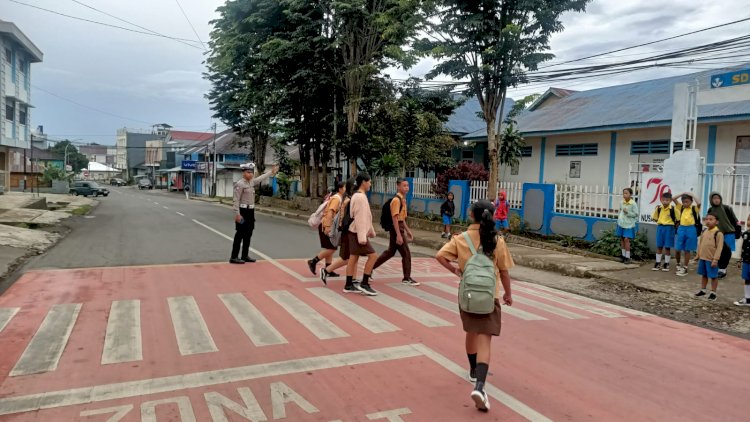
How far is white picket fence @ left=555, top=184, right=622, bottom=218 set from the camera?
1291cm

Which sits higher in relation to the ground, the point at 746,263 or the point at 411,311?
the point at 746,263

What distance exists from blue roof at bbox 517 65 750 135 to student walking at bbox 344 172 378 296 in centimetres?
1214

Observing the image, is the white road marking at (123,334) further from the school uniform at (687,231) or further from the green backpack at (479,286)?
the school uniform at (687,231)

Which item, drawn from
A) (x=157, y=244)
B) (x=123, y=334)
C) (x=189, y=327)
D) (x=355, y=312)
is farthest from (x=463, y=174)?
(x=123, y=334)

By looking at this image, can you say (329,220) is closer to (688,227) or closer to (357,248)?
(357,248)

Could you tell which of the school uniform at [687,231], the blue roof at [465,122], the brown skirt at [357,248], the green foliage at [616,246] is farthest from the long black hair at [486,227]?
the blue roof at [465,122]

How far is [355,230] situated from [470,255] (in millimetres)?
3751

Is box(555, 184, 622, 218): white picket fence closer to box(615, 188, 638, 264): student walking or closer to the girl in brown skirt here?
box(615, 188, 638, 264): student walking

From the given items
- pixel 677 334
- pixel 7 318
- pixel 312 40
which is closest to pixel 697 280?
pixel 677 334

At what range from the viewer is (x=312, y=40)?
2180cm

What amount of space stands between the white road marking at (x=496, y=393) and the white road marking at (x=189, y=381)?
0.13 meters

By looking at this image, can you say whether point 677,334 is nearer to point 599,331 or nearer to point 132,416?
point 599,331

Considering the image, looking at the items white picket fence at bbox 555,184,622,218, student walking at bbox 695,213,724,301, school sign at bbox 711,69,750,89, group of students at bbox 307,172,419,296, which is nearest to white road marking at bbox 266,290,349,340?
group of students at bbox 307,172,419,296

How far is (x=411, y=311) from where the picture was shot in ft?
22.6
